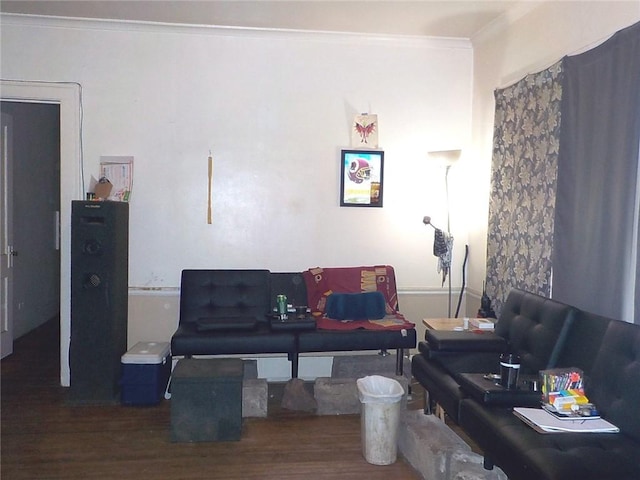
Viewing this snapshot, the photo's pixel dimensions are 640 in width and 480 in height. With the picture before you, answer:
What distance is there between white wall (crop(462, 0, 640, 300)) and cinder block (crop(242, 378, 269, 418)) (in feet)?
6.42

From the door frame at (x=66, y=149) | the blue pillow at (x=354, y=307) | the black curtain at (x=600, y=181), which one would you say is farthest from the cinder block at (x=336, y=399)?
the door frame at (x=66, y=149)

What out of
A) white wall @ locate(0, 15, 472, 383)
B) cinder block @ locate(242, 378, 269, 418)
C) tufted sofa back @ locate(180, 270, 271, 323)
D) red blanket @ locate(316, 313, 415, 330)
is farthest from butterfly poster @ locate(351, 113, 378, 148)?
cinder block @ locate(242, 378, 269, 418)

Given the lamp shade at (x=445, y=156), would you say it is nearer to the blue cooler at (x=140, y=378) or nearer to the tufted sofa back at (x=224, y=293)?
the tufted sofa back at (x=224, y=293)

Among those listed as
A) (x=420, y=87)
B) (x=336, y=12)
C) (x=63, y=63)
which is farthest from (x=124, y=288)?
(x=420, y=87)

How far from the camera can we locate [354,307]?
4312 millimetres

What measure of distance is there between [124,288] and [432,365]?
2330 mm

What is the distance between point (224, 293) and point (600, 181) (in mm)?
2754

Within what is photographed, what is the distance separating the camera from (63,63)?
4402 mm

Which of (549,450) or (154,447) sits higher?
(549,450)

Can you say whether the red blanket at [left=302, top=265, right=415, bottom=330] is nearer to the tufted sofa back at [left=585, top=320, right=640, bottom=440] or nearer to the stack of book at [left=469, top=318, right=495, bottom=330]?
the stack of book at [left=469, top=318, right=495, bottom=330]

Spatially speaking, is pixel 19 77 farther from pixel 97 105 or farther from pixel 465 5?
pixel 465 5

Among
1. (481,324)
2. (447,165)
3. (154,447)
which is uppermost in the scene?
(447,165)

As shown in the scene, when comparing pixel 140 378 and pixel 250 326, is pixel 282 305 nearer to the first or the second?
pixel 250 326

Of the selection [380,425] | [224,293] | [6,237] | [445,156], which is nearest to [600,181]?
[445,156]
